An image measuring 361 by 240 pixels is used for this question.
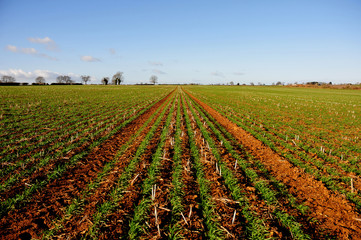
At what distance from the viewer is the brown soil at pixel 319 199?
4.57 meters

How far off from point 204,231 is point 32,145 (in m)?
10.6

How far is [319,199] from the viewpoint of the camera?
5.67 meters

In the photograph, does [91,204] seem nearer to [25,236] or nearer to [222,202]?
[25,236]

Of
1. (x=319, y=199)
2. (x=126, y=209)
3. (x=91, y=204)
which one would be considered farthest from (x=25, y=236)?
(x=319, y=199)

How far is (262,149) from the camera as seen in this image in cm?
1005

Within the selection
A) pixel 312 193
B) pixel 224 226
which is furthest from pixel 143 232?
pixel 312 193

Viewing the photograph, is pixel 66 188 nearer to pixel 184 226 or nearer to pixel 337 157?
pixel 184 226

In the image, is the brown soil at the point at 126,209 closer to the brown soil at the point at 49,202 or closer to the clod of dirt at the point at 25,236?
the brown soil at the point at 49,202

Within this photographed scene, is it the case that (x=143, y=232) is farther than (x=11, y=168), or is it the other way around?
(x=11, y=168)

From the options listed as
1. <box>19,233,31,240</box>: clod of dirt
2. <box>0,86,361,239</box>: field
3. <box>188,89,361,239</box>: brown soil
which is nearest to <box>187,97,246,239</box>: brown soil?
<box>0,86,361,239</box>: field

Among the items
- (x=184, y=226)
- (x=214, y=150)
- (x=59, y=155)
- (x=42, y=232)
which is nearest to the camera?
(x=42, y=232)

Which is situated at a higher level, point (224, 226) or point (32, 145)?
point (32, 145)

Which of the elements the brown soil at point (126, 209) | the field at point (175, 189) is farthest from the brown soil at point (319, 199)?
the brown soil at point (126, 209)

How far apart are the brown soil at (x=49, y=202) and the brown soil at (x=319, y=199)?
25.1ft
